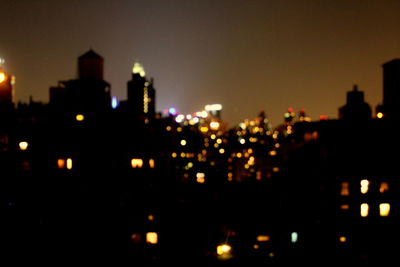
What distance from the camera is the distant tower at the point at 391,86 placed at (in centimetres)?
4774

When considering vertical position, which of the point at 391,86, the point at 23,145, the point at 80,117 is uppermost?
the point at 391,86

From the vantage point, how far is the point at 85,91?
43.6 meters

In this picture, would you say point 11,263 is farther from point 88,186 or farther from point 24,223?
point 88,186

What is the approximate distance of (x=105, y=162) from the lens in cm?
4131

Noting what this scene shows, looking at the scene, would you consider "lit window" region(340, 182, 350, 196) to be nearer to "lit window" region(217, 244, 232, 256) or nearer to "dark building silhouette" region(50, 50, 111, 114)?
"lit window" region(217, 244, 232, 256)

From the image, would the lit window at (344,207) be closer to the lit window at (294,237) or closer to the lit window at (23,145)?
the lit window at (294,237)

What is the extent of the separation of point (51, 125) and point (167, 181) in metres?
18.5

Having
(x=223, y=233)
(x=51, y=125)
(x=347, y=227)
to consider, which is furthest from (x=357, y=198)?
(x=51, y=125)

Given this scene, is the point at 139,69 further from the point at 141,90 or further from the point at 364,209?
the point at 364,209

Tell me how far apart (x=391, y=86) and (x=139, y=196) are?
2963 cm

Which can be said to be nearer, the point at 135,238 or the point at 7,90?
the point at 135,238

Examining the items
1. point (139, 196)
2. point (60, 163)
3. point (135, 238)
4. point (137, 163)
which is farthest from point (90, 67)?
point (135, 238)

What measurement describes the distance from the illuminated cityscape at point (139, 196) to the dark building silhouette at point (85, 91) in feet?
0.36

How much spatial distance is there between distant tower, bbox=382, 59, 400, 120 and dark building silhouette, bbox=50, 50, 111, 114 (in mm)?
29798
